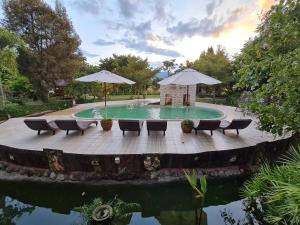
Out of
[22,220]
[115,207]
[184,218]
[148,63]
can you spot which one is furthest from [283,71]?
[148,63]

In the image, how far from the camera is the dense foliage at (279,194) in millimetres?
2736

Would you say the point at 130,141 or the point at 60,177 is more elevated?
the point at 130,141

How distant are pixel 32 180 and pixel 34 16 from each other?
17323mm

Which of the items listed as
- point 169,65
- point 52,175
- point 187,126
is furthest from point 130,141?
point 169,65

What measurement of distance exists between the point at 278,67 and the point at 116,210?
17.1 ft

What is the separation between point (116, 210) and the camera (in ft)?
15.4

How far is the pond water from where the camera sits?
193 inches

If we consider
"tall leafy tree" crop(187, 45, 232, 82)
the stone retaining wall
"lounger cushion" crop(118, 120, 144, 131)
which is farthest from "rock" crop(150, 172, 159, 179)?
"tall leafy tree" crop(187, 45, 232, 82)

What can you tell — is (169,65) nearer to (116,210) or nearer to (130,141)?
(130,141)

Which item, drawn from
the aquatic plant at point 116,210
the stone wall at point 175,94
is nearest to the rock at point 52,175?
the aquatic plant at point 116,210

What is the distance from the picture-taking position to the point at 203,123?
29.1ft

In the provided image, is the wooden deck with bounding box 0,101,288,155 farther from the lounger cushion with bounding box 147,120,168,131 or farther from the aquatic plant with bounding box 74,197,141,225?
the aquatic plant with bounding box 74,197,141,225

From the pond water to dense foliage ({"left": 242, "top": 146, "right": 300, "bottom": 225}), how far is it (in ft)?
1.51

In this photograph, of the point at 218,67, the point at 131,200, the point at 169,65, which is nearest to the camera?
the point at 131,200
